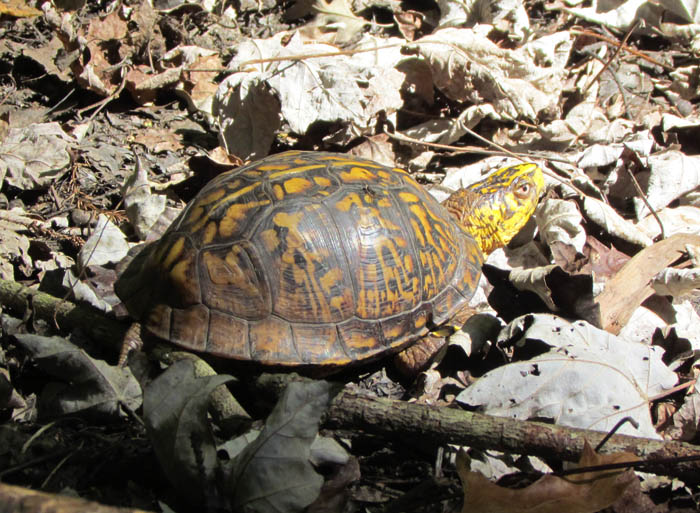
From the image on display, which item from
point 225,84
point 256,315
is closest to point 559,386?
point 256,315

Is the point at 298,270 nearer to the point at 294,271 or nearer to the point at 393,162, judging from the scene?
the point at 294,271

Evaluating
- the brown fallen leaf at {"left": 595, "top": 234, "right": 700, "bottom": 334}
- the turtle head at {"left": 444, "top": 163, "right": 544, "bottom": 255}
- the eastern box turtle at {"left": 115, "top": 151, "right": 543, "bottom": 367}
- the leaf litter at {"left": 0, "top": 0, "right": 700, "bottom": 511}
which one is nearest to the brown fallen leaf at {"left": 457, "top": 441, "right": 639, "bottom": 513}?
the leaf litter at {"left": 0, "top": 0, "right": 700, "bottom": 511}

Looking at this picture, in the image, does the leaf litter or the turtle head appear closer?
the leaf litter

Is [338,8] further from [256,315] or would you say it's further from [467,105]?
[256,315]

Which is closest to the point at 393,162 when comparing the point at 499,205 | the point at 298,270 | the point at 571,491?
the point at 499,205

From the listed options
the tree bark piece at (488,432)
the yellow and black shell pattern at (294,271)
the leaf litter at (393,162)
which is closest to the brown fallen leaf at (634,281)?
the leaf litter at (393,162)

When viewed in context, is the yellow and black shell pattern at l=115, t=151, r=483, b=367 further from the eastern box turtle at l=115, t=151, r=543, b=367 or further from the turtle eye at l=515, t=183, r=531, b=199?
the turtle eye at l=515, t=183, r=531, b=199

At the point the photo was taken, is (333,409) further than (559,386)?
No

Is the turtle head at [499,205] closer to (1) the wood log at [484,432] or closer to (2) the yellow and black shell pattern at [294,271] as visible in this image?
(2) the yellow and black shell pattern at [294,271]
